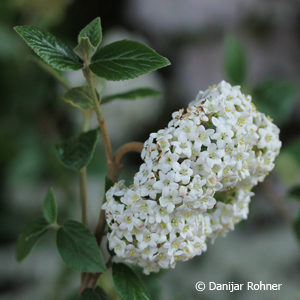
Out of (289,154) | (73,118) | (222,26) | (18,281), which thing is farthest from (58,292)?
(222,26)

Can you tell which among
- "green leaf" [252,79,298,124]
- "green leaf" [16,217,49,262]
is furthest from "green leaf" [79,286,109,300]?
"green leaf" [252,79,298,124]

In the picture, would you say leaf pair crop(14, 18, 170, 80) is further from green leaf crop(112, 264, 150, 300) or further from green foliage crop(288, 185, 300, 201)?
green foliage crop(288, 185, 300, 201)

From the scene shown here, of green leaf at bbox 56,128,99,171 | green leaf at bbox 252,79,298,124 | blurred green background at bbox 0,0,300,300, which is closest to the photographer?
green leaf at bbox 56,128,99,171

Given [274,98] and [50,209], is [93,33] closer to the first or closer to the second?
[50,209]

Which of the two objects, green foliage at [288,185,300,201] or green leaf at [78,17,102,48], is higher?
green leaf at [78,17,102,48]

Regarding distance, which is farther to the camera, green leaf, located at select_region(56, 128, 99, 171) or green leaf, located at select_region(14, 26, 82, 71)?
green leaf, located at select_region(56, 128, 99, 171)

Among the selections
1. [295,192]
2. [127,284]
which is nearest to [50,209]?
[127,284]
